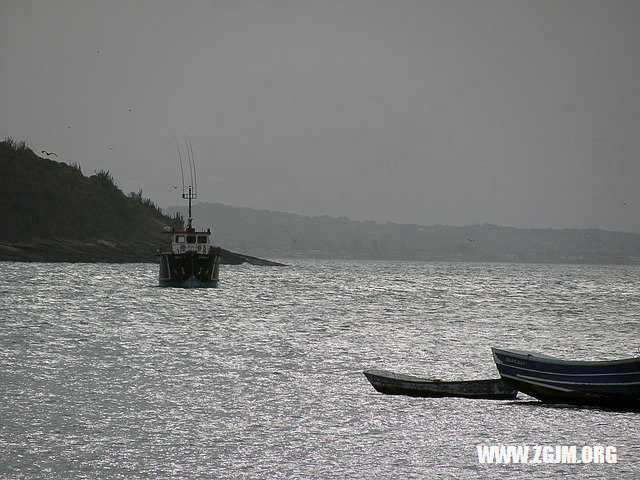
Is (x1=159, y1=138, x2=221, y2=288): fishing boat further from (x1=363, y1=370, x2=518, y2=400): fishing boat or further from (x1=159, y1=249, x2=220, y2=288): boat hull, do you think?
(x1=363, y1=370, x2=518, y2=400): fishing boat

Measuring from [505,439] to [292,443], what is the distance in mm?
5657

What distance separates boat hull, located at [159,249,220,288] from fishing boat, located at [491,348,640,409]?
6638 cm

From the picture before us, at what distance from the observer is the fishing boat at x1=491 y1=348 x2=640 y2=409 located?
973 inches

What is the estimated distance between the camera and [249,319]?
62.4m

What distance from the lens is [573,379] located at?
1016 inches

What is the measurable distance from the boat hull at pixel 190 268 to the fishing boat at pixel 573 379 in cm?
6638

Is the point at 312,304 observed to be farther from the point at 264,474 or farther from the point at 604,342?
the point at 264,474

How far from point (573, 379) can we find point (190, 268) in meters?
69.3

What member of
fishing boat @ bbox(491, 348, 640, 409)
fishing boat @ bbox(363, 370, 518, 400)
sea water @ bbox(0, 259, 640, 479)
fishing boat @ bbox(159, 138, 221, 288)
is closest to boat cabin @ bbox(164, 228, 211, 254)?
fishing boat @ bbox(159, 138, 221, 288)

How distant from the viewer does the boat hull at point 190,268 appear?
91000 millimetres

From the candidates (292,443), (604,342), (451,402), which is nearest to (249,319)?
(604,342)

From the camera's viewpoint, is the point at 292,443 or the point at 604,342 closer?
the point at 292,443

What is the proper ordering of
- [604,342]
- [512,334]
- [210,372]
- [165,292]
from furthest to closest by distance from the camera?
[165,292] < [512,334] < [604,342] < [210,372]

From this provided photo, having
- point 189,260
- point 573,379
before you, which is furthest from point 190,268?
point 573,379
